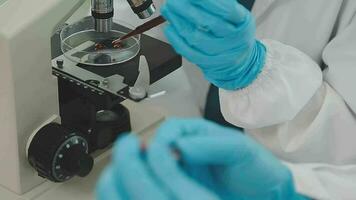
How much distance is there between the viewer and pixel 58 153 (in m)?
1.02

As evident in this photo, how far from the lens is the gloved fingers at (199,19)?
93cm

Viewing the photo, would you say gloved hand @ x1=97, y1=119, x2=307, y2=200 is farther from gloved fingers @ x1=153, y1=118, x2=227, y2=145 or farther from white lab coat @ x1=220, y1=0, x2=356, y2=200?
white lab coat @ x1=220, y1=0, x2=356, y2=200

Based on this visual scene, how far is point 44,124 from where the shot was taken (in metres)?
1.06

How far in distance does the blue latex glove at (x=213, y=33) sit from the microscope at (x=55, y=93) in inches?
5.1

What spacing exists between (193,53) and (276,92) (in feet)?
0.65

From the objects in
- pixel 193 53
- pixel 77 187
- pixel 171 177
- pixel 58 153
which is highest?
pixel 171 177

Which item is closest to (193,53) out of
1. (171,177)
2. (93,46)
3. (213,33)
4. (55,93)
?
(213,33)

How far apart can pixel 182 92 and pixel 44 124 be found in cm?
44

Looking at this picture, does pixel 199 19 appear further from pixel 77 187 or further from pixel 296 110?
pixel 77 187

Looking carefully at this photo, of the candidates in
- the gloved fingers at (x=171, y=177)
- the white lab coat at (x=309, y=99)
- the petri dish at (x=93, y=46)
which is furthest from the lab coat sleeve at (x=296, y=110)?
the gloved fingers at (x=171, y=177)

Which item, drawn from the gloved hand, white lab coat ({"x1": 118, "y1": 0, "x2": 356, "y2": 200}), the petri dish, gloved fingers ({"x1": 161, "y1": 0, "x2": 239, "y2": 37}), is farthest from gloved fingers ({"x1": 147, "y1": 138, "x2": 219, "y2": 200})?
the petri dish

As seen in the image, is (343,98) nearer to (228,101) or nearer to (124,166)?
(228,101)

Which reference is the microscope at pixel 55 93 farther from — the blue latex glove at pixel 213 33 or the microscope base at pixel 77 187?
the blue latex glove at pixel 213 33

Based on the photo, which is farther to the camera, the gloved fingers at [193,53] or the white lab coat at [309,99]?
the white lab coat at [309,99]
